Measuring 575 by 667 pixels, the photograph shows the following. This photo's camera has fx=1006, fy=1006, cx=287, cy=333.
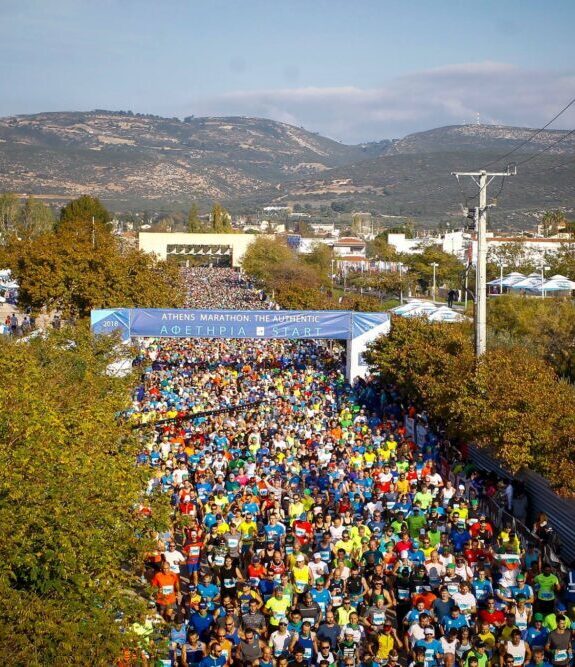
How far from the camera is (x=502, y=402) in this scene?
17938mm

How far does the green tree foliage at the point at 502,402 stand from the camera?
16.4 metres

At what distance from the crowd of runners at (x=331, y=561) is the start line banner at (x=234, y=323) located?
798cm

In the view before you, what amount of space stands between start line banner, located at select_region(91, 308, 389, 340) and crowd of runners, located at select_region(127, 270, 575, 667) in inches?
314

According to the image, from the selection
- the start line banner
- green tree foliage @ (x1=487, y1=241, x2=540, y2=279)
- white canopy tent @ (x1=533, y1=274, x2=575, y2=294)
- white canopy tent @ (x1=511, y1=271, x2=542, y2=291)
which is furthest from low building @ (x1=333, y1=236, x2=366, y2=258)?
the start line banner

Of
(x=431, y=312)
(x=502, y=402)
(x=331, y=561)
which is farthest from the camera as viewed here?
(x=431, y=312)

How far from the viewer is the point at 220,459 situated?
1844 centimetres

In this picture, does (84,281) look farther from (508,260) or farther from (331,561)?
(508,260)

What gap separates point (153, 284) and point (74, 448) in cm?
3260

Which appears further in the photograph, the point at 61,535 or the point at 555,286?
the point at 555,286

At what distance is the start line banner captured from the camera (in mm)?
31016

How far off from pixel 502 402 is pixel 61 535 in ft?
35.8

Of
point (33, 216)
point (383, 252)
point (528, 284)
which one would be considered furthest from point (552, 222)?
point (528, 284)

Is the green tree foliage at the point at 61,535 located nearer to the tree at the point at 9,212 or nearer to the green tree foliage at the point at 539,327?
the green tree foliage at the point at 539,327

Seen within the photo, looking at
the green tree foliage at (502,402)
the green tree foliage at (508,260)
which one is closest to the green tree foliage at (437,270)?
the green tree foliage at (508,260)
